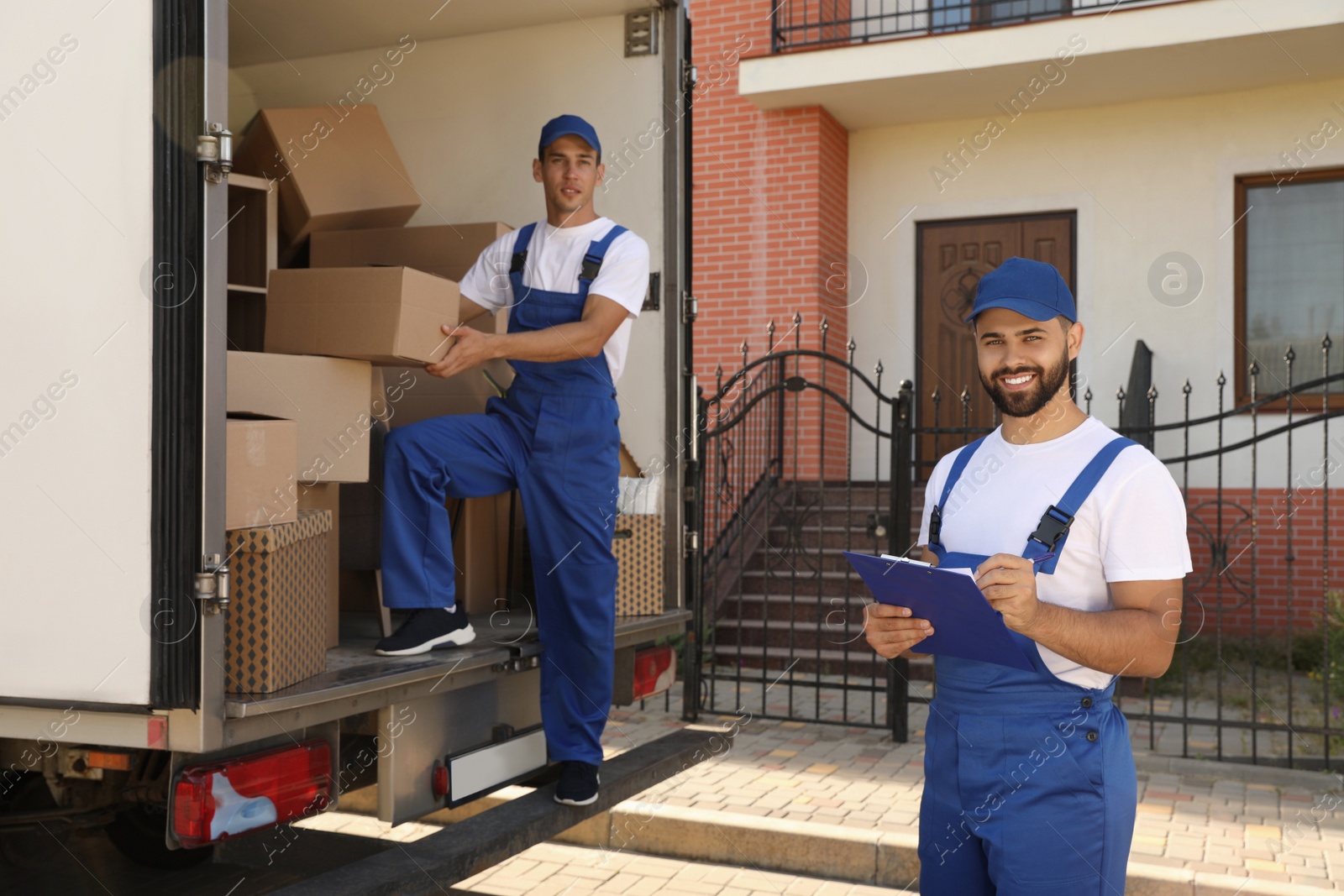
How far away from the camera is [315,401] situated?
10.6ft

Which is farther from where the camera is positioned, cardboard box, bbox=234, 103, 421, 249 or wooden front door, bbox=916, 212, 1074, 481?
wooden front door, bbox=916, 212, 1074, 481

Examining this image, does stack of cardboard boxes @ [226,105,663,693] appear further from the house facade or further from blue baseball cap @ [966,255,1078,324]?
the house facade

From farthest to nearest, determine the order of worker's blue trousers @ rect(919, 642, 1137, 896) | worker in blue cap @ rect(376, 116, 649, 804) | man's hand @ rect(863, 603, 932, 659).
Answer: worker in blue cap @ rect(376, 116, 649, 804) < man's hand @ rect(863, 603, 932, 659) < worker's blue trousers @ rect(919, 642, 1137, 896)

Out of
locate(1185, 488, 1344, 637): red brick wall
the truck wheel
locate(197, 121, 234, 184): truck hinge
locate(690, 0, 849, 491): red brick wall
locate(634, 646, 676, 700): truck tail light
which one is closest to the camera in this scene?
locate(197, 121, 234, 184): truck hinge

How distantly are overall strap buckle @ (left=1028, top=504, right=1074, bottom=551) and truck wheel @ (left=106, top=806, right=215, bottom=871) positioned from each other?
3037 mm

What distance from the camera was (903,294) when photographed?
36.9 ft

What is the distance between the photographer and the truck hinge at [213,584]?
2.39 m

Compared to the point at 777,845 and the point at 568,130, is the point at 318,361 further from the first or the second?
the point at 777,845

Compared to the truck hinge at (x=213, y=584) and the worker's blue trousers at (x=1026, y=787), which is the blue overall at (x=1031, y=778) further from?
the truck hinge at (x=213, y=584)

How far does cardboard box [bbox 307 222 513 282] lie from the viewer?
439 centimetres

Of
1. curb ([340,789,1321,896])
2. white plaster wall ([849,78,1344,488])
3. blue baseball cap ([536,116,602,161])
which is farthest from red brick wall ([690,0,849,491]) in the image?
blue baseball cap ([536,116,602,161])

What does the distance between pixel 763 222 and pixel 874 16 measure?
203 centimetres

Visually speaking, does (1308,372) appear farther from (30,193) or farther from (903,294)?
(30,193)

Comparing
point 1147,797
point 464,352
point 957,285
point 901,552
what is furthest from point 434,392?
point 957,285
